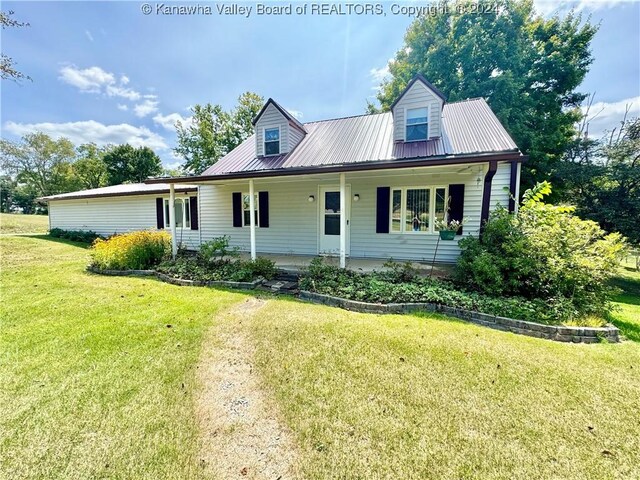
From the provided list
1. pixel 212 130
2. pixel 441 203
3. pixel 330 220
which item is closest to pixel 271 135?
pixel 330 220

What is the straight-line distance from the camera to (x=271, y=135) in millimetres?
9578

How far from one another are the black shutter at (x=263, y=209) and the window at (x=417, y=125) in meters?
5.17

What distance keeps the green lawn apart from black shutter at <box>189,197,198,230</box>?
7246 mm

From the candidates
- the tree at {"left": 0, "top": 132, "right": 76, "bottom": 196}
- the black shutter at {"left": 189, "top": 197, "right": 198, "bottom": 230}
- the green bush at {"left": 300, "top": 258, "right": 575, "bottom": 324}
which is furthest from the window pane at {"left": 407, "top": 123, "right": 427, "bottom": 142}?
the tree at {"left": 0, "top": 132, "right": 76, "bottom": 196}

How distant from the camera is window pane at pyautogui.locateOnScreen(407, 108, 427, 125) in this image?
26.1 feet

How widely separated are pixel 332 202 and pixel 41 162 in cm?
4558

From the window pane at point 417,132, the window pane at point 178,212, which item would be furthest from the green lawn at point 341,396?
the window pane at point 178,212

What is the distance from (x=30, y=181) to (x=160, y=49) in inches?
1693

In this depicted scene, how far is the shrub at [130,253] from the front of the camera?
7.88 m

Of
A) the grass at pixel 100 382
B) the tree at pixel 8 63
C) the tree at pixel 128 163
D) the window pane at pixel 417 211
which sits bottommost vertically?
the grass at pixel 100 382

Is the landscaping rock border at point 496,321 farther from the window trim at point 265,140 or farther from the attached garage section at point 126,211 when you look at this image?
the attached garage section at point 126,211

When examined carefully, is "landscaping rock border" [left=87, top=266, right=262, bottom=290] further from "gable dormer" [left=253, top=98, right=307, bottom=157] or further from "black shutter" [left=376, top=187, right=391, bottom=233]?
"gable dormer" [left=253, top=98, right=307, bottom=157]

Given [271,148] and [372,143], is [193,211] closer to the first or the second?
[271,148]

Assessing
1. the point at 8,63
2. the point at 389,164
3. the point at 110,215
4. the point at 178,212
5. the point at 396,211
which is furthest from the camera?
the point at 110,215
